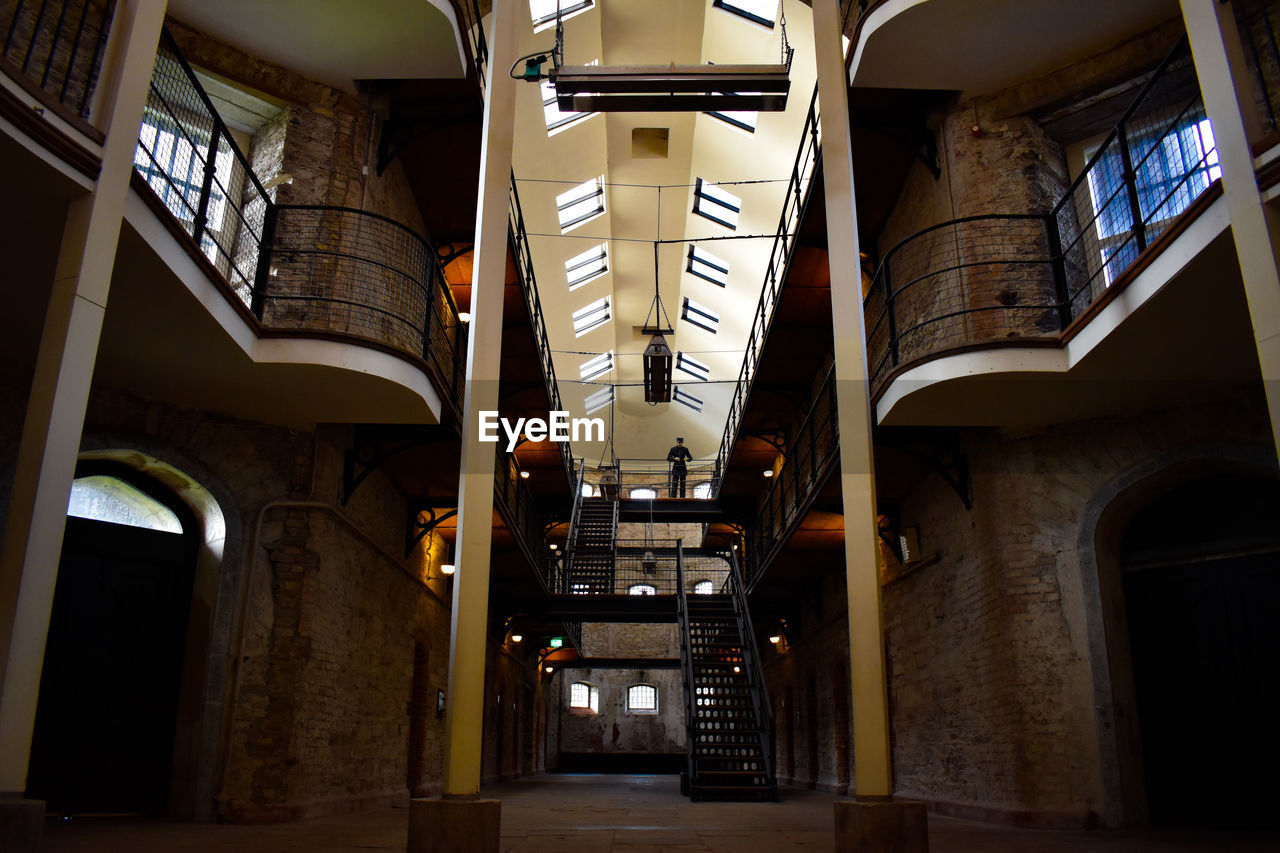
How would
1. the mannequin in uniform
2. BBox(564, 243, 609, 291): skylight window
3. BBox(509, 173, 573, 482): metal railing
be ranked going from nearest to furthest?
BBox(509, 173, 573, 482): metal railing < BBox(564, 243, 609, 291): skylight window < the mannequin in uniform

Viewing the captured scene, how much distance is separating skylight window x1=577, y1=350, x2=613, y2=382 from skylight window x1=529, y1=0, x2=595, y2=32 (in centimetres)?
1205

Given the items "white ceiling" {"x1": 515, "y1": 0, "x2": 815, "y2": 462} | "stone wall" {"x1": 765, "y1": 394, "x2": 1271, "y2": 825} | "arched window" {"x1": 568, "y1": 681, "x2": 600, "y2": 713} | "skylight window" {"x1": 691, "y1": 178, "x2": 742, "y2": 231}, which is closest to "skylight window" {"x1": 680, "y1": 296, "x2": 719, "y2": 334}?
"white ceiling" {"x1": 515, "y1": 0, "x2": 815, "y2": 462}

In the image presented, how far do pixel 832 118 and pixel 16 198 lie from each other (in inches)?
192

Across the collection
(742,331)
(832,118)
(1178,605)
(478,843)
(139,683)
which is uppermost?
(742,331)

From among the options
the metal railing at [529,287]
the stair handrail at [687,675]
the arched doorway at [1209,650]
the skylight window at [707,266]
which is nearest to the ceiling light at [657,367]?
the metal railing at [529,287]

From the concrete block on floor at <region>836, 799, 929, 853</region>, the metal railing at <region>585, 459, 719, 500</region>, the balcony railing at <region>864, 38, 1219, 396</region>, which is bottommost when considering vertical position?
the concrete block on floor at <region>836, 799, 929, 853</region>

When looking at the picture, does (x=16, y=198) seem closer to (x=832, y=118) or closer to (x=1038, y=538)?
(x=832, y=118)

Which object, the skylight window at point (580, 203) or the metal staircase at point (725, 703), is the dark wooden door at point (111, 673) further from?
the skylight window at point (580, 203)

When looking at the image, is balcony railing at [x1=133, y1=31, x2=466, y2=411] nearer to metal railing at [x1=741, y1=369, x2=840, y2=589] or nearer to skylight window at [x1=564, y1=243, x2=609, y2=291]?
metal railing at [x1=741, y1=369, x2=840, y2=589]

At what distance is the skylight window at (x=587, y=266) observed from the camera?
20859 millimetres

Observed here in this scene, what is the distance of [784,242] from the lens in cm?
1137

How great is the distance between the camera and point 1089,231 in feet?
27.1

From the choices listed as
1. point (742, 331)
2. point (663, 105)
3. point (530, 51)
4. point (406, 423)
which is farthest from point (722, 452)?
point (663, 105)

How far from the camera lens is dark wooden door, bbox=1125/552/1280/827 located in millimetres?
6895
